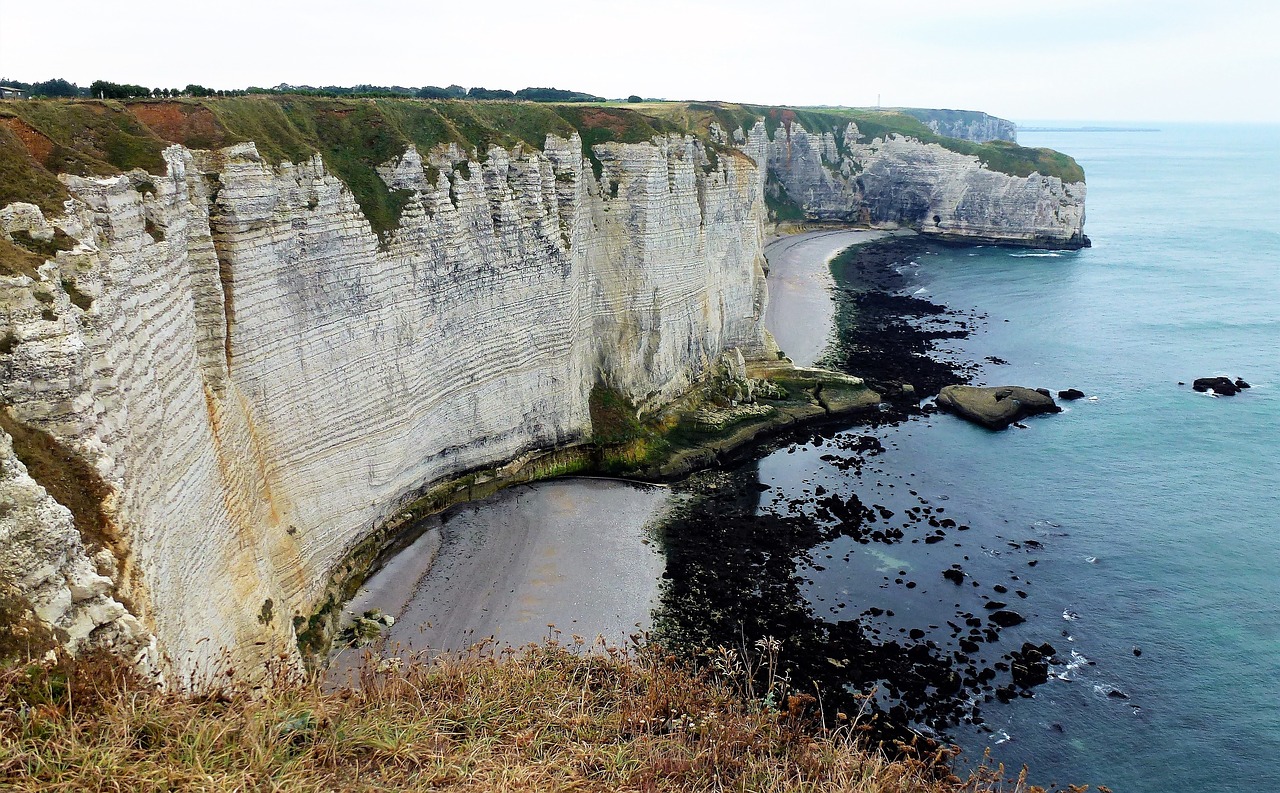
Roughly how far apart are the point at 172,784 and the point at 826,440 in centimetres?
3729

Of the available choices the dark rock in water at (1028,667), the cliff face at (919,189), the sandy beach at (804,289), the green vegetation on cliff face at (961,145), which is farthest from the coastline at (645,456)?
the green vegetation on cliff face at (961,145)

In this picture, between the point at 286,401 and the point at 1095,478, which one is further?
the point at 1095,478

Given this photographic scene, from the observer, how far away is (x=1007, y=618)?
88.3ft

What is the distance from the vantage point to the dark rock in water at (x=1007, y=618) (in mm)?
26750

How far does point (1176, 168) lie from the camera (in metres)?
199

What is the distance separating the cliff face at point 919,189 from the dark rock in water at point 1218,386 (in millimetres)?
48801

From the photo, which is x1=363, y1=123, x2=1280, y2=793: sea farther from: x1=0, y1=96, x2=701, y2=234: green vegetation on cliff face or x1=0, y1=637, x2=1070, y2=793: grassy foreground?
x1=0, y1=96, x2=701, y2=234: green vegetation on cliff face

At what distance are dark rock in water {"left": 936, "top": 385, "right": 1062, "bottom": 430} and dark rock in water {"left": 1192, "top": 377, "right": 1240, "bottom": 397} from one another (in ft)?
33.0

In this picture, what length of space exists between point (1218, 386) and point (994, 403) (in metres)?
16.1

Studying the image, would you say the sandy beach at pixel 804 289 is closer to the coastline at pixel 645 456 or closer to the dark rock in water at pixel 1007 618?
the coastline at pixel 645 456

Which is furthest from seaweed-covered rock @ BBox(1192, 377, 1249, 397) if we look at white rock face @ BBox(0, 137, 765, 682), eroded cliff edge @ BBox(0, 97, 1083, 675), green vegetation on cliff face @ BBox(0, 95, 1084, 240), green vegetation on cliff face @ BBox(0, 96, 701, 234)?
green vegetation on cliff face @ BBox(0, 96, 701, 234)

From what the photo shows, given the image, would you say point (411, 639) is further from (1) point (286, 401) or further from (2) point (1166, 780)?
(2) point (1166, 780)

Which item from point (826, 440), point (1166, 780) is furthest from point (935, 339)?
point (1166, 780)

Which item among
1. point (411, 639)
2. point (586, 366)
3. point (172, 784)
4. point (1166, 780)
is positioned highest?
point (172, 784)
